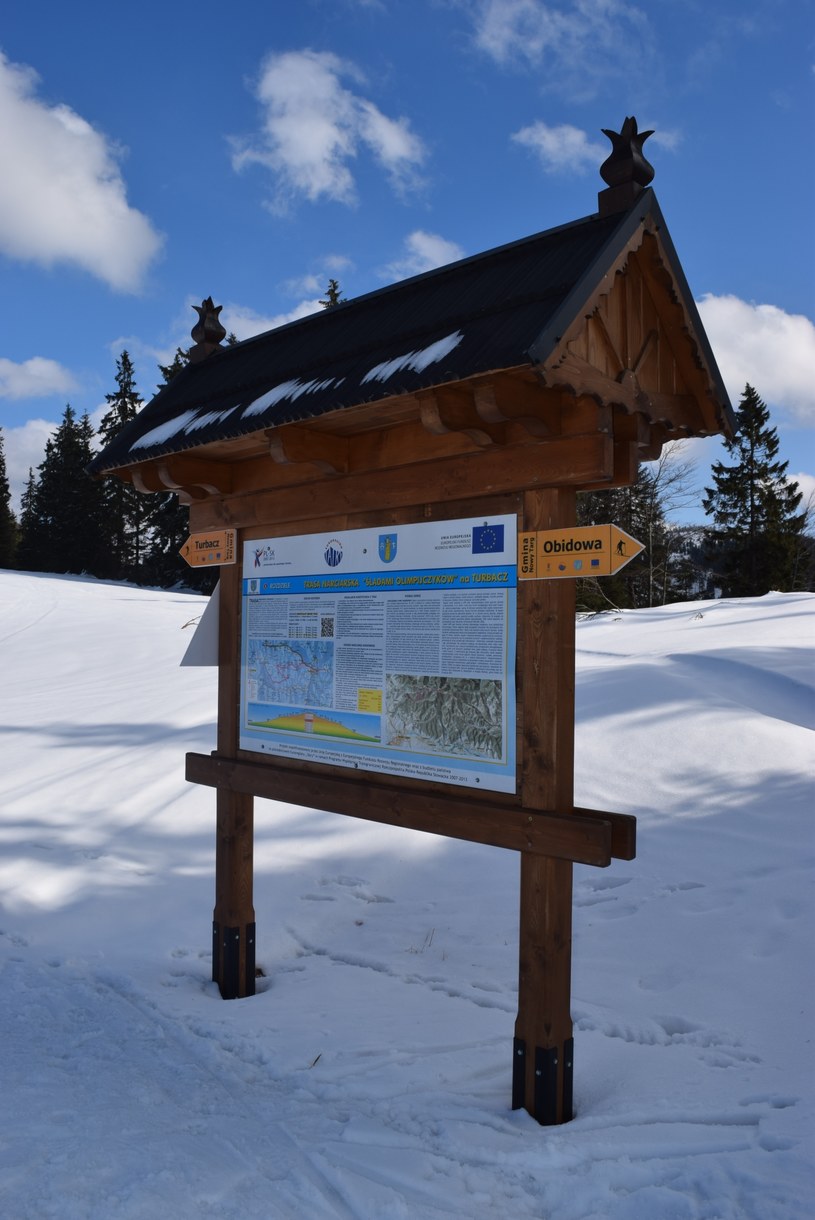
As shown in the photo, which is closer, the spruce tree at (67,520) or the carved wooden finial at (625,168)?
the carved wooden finial at (625,168)

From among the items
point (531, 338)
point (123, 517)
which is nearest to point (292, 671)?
point (531, 338)

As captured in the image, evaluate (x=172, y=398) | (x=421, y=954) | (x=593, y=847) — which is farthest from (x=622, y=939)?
(x=172, y=398)

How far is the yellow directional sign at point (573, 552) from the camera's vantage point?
3643 mm

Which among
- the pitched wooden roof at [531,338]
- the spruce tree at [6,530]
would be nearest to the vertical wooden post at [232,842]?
the pitched wooden roof at [531,338]

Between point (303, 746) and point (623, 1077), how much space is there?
2344 mm

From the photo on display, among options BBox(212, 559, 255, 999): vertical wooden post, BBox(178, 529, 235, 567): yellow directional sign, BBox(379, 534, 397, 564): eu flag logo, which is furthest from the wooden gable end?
BBox(212, 559, 255, 999): vertical wooden post

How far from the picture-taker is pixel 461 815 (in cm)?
414

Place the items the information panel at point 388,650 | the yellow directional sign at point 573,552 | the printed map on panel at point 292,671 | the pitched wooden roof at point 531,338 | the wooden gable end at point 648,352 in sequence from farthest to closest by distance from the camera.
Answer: the printed map on panel at point 292,671 → the information panel at point 388,650 → the wooden gable end at point 648,352 → the yellow directional sign at point 573,552 → the pitched wooden roof at point 531,338

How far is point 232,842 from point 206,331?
11.9ft

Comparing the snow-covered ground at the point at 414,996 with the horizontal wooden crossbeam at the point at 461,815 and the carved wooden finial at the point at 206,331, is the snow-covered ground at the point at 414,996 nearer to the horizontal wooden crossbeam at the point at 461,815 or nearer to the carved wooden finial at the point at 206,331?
the horizontal wooden crossbeam at the point at 461,815

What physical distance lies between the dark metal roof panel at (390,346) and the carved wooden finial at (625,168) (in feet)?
0.36

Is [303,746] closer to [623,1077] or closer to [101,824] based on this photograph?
[623,1077]

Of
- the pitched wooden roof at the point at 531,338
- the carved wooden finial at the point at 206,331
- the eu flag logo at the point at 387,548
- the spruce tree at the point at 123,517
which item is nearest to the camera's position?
the pitched wooden roof at the point at 531,338

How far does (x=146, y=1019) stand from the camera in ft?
16.2
